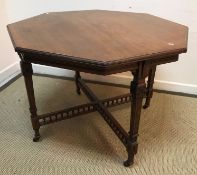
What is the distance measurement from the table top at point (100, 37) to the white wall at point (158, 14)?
33 centimetres

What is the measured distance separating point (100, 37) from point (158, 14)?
87 centimetres

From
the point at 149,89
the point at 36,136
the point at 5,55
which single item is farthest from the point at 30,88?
the point at 5,55

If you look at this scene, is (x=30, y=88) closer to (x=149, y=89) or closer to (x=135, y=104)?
(x=135, y=104)

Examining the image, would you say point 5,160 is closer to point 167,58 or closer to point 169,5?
point 167,58

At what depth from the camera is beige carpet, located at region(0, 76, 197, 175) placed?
1281 mm

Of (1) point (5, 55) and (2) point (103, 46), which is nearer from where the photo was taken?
(2) point (103, 46)

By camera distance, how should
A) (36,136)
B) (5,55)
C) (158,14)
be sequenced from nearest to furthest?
1. (36,136)
2. (158,14)
3. (5,55)

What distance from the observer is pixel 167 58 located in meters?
1.07

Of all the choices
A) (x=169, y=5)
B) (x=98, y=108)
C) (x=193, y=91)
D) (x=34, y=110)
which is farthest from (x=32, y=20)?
(x=193, y=91)

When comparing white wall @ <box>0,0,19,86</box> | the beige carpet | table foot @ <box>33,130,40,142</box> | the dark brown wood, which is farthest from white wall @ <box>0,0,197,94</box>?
table foot @ <box>33,130,40,142</box>

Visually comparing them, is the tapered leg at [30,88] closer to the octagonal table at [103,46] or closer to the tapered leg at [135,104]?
the octagonal table at [103,46]

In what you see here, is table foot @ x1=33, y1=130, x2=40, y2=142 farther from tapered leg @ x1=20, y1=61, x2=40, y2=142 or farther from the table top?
the table top

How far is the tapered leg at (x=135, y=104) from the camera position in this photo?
41.1 inches

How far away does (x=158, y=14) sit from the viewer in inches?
71.8
